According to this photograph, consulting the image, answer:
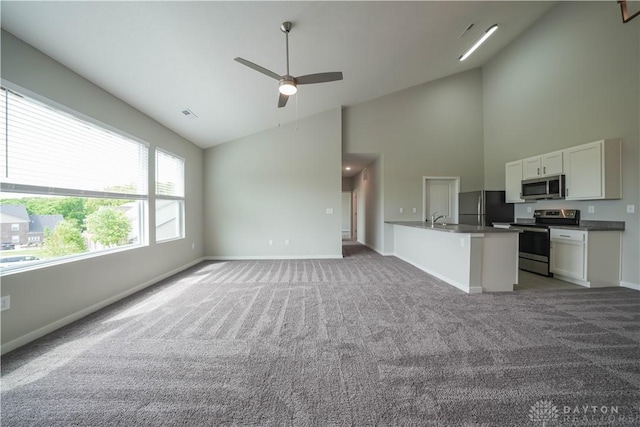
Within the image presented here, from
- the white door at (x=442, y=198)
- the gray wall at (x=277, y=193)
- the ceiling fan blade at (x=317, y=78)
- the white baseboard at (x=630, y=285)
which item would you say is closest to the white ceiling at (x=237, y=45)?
the gray wall at (x=277, y=193)

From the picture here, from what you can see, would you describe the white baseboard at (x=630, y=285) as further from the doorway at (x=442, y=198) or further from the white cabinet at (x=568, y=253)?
the doorway at (x=442, y=198)

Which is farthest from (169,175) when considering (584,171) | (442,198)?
(584,171)

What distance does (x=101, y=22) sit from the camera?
2029 millimetres

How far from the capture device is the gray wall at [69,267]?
75.5 inches

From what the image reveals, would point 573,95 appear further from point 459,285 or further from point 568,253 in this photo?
point 459,285

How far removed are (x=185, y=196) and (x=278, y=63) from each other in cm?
318

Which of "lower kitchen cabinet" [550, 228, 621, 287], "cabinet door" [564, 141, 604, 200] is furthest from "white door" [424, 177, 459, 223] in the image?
"lower kitchen cabinet" [550, 228, 621, 287]

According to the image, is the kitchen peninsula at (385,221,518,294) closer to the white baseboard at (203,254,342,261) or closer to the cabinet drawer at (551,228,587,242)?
the cabinet drawer at (551,228,587,242)

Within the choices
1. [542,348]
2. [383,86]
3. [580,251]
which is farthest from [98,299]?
[580,251]

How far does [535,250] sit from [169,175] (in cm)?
687

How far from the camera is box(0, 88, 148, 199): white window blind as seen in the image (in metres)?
1.94

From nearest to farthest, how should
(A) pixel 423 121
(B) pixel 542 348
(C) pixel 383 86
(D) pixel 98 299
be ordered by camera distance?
(B) pixel 542 348 < (D) pixel 98 299 < (C) pixel 383 86 < (A) pixel 423 121

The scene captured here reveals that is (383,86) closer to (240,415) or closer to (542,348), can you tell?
(542,348)

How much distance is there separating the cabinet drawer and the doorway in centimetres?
227
